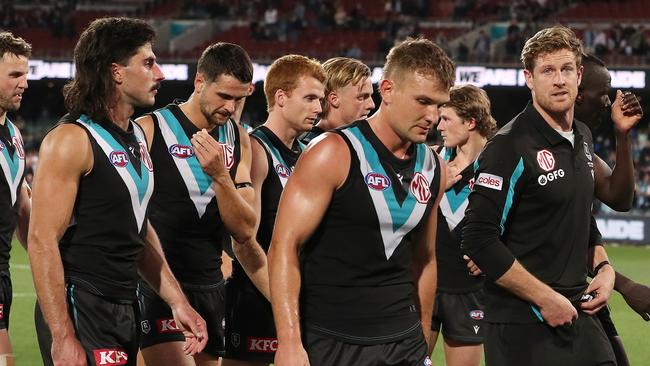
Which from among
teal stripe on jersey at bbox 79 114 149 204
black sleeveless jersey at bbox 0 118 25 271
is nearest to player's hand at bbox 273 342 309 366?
teal stripe on jersey at bbox 79 114 149 204

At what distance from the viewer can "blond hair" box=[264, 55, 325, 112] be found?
20.1 ft

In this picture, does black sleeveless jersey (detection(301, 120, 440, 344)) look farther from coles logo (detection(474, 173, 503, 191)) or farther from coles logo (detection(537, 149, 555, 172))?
coles logo (detection(537, 149, 555, 172))

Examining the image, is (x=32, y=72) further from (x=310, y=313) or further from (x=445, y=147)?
(x=310, y=313)

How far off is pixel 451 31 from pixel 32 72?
39.5ft

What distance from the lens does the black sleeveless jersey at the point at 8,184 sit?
6230 mm

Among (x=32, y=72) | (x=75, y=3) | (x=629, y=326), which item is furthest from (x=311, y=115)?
(x=75, y=3)

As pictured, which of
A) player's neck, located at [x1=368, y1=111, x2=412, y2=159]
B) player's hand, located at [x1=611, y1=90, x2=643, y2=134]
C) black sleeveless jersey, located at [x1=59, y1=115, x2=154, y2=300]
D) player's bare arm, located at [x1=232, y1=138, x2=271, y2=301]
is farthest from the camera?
player's bare arm, located at [x1=232, y1=138, x2=271, y2=301]

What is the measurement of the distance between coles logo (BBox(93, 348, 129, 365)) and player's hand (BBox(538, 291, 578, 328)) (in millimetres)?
1836

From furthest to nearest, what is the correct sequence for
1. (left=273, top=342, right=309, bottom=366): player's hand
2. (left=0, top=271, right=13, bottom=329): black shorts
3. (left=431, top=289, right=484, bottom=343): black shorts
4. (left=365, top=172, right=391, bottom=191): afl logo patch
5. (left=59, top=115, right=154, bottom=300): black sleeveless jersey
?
1. (left=431, top=289, right=484, bottom=343): black shorts
2. (left=0, top=271, right=13, bottom=329): black shorts
3. (left=59, top=115, right=154, bottom=300): black sleeveless jersey
4. (left=365, top=172, right=391, bottom=191): afl logo patch
5. (left=273, top=342, right=309, bottom=366): player's hand

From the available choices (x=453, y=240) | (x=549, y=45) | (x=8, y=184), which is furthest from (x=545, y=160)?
(x=8, y=184)

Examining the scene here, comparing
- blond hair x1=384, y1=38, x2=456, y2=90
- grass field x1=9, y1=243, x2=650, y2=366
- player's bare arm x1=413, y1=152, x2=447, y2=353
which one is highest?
blond hair x1=384, y1=38, x2=456, y2=90

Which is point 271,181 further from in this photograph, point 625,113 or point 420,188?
point 625,113

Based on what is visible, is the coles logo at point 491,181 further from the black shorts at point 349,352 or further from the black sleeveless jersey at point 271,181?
the black sleeveless jersey at point 271,181

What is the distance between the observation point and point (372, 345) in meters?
4.34
